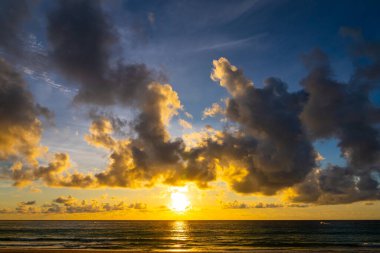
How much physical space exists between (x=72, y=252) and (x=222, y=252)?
24.9 m

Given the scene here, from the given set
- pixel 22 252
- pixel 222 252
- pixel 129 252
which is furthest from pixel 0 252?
pixel 222 252

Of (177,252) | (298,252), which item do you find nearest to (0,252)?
(177,252)

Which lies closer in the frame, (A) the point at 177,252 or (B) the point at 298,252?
(B) the point at 298,252

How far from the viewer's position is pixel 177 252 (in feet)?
190

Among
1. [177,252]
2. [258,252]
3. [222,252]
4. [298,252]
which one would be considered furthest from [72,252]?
[298,252]

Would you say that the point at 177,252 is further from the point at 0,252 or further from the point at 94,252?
the point at 0,252

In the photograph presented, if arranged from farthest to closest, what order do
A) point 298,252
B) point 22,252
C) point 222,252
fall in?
point 222,252
point 298,252
point 22,252

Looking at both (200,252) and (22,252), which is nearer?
(22,252)

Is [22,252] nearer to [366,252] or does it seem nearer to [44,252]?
[44,252]

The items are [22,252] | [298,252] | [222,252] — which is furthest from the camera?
[222,252]

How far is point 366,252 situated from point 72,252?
48358mm

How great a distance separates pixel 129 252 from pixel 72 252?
9276 mm

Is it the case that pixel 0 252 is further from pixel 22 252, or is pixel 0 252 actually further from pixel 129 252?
pixel 129 252

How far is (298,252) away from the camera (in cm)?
5372
